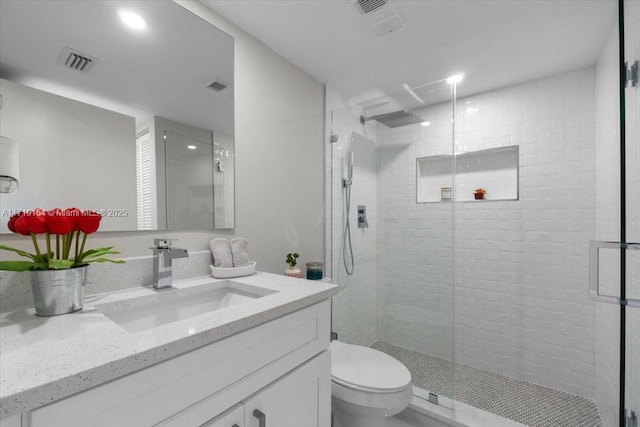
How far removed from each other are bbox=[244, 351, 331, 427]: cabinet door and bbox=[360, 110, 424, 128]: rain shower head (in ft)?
5.73

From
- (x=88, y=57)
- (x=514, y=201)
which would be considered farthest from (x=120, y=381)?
(x=514, y=201)

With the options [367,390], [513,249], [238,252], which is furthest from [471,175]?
[238,252]

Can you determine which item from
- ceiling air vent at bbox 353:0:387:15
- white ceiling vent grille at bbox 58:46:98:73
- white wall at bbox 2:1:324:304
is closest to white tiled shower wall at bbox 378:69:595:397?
white wall at bbox 2:1:324:304

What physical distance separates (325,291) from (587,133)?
7.81 ft

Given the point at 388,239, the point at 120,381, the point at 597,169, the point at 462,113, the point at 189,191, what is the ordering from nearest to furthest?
the point at 120,381 → the point at 189,191 → the point at 597,169 → the point at 388,239 → the point at 462,113

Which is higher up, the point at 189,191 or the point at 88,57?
the point at 88,57

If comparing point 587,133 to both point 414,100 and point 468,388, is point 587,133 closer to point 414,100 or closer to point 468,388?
point 414,100

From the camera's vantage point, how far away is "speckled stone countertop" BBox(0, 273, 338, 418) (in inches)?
19.7

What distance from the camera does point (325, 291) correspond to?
3.70 feet

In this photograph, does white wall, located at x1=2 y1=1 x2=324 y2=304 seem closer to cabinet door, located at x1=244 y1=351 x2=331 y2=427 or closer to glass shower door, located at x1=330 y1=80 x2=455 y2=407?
glass shower door, located at x1=330 y1=80 x2=455 y2=407

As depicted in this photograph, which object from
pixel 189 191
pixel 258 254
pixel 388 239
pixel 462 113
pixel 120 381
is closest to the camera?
pixel 120 381

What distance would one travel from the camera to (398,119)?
225 centimetres

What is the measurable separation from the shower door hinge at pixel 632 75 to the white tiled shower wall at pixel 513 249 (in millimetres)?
1064

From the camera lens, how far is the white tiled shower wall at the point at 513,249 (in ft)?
6.98
